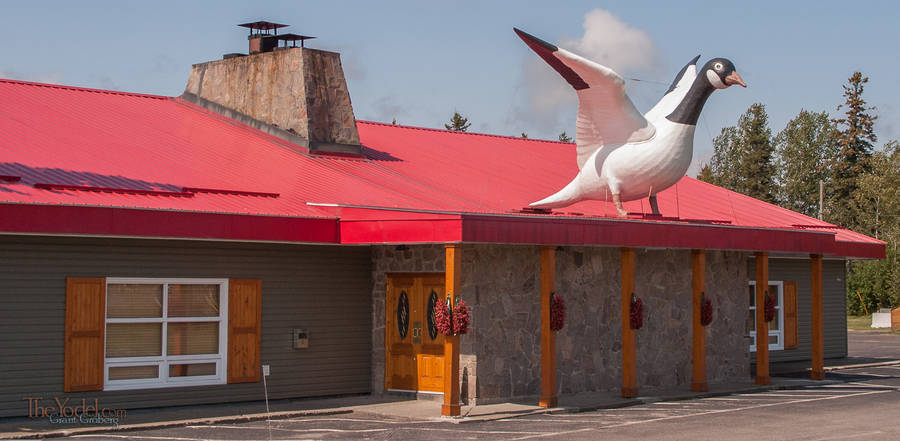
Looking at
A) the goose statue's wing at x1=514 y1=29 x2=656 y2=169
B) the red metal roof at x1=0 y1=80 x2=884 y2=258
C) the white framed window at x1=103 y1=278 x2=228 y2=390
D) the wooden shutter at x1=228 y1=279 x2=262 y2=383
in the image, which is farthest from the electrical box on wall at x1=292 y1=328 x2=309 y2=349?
the goose statue's wing at x1=514 y1=29 x2=656 y2=169

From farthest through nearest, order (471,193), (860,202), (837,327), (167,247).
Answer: (860,202) → (837,327) → (471,193) → (167,247)

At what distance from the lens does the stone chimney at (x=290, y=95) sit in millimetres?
20547

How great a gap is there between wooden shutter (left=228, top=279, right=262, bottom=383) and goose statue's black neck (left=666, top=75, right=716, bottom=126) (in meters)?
7.58

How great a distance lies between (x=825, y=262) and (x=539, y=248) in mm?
13396

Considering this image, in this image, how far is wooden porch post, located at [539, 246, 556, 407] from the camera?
15578 mm

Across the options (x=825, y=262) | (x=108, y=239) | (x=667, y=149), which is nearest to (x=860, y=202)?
(x=825, y=262)

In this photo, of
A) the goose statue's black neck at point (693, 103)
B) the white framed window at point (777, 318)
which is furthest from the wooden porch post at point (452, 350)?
the white framed window at point (777, 318)

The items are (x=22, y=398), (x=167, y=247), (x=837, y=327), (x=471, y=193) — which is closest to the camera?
(x=22, y=398)

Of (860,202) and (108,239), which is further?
(860,202)

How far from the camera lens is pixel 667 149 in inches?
719

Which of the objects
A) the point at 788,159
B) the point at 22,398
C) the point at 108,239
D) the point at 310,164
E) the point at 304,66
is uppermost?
the point at 788,159

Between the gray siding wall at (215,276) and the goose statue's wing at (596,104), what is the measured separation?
169 inches

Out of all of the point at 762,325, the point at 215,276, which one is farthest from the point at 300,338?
the point at 762,325

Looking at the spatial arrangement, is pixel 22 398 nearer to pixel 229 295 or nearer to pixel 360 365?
pixel 229 295
